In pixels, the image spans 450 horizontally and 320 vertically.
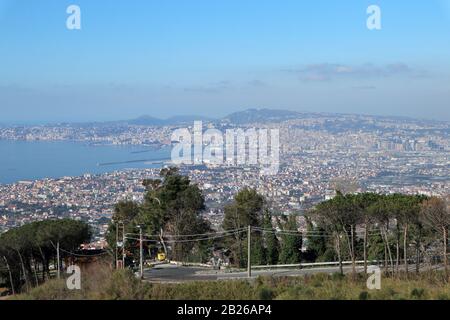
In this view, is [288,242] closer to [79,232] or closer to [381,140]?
[79,232]

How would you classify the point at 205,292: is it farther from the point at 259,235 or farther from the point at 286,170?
the point at 286,170

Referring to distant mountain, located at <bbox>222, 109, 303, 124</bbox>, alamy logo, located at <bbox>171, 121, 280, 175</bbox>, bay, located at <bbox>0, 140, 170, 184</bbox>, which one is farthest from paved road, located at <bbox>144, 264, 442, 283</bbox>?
distant mountain, located at <bbox>222, 109, 303, 124</bbox>

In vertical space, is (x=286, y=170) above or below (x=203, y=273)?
above

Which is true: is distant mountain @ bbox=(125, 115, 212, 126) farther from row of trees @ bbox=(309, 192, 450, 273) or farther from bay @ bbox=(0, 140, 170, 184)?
row of trees @ bbox=(309, 192, 450, 273)

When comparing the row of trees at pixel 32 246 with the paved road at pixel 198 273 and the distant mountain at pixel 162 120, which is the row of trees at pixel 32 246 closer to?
the paved road at pixel 198 273

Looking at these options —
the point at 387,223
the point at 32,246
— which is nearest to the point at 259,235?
the point at 387,223

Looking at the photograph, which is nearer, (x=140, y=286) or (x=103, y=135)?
(x=140, y=286)

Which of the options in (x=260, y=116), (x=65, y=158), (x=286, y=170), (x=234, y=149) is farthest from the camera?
(x=65, y=158)
